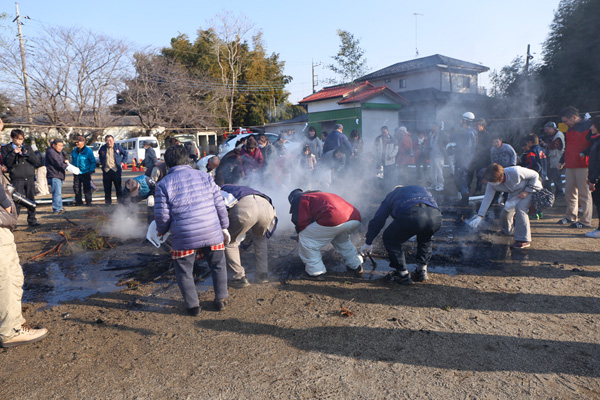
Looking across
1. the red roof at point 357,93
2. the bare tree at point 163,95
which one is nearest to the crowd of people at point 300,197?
the red roof at point 357,93

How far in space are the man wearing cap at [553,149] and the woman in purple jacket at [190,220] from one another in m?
7.62

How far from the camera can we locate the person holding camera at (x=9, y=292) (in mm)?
3311

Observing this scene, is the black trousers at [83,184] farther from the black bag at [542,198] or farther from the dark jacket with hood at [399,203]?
the black bag at [542,198]

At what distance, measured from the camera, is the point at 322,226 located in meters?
4.67

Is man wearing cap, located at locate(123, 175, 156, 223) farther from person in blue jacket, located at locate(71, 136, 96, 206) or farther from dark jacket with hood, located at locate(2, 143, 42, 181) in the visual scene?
person in blue jacket, located at locate(71, 136, 96, 206)

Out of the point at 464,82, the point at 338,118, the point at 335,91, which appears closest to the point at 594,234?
the point at 338,118

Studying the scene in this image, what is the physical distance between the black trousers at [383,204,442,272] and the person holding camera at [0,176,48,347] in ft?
11.9

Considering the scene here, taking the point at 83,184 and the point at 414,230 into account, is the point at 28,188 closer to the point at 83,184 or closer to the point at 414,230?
the point at 83,184

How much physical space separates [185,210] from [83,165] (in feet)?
24.8

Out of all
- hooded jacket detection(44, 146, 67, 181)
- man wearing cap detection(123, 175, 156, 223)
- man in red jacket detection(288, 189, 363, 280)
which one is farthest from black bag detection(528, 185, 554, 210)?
hooded jacket detection(44, 146, 67, 181)

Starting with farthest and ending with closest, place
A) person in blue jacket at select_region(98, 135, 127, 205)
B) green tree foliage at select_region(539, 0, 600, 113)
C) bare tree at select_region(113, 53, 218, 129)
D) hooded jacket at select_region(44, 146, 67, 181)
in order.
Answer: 1. bare tree at select_region(113, 53, 218, 129)
2. green tree foliage at select_region(539, 0, 600, 113)
3. person in blue jacket at select_region(98, 135, 127, 205)
4. hooded jacket at select_region(44, 146, 67, 181)

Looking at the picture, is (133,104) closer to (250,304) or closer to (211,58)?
(211,58)

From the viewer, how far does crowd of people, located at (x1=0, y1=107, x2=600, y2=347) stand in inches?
147

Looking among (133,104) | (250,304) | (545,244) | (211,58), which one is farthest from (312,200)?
(211,58)
